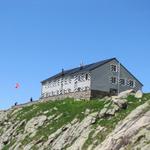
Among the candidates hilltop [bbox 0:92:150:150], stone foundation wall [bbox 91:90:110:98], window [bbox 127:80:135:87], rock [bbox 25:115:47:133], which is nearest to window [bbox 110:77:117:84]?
window [bbox 127:80:135:87]

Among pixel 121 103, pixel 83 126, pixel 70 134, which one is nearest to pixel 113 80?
pixel 121 103

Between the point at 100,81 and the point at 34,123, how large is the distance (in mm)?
30080

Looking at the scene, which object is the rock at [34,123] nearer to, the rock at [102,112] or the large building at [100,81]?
the rock at [102,112]

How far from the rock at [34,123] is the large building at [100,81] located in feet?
64.5

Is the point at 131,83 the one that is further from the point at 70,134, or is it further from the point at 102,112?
the point at 70,134

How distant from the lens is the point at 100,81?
333ft

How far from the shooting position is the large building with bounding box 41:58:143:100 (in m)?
98.4

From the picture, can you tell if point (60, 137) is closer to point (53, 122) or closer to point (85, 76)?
point (53, 122)

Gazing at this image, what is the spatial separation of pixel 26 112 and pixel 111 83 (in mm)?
24900

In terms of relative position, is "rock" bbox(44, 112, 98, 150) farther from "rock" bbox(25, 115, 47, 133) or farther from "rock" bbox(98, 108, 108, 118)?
"rock" bbox(25, 115, 47, 133)

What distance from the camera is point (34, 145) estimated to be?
6456 cm

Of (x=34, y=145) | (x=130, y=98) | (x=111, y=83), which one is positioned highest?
(x=111, y=83)

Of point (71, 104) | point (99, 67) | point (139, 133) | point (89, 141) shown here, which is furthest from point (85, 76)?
point (139, 133)

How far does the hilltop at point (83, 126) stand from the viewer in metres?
44.6
